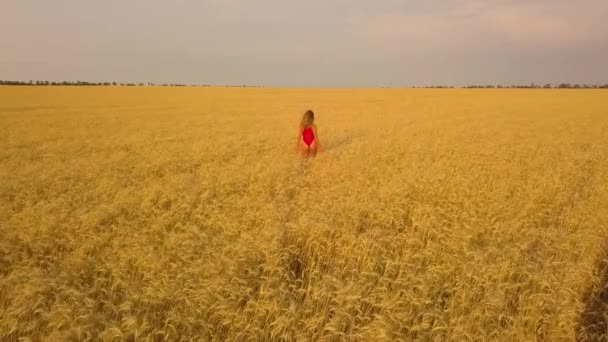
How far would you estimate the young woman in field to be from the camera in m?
9.96

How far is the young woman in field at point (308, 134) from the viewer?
9961mm

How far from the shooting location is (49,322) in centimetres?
303

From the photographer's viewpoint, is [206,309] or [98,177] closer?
[206,309]

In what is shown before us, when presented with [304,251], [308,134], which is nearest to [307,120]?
[308,134]

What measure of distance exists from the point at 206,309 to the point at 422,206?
12.4ft

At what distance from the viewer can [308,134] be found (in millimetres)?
10156

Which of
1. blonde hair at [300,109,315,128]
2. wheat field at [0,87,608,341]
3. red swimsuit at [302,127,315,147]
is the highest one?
blonde hair at [300,109,315,128]

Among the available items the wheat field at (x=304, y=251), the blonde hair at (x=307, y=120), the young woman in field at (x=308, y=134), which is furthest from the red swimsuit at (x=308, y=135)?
the wheat field at (x=304, y=251)

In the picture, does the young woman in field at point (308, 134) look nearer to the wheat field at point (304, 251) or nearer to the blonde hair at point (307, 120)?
the blonde hair at point (307, 120)

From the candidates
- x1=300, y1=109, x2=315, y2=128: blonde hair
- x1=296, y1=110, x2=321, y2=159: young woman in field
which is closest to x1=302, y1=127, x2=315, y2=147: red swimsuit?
x1=296, y1=110, x2=321, y2=159: young woman in field

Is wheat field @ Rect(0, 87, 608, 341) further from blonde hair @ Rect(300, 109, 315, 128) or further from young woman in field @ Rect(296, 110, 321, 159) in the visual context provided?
blonde hair @ Rect(300, 109, 315, 128)

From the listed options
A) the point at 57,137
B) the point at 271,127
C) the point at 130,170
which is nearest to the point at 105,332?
the point at 130,170

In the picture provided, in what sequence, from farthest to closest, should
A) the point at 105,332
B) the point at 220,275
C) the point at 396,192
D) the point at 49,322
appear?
the point at 396,192 < the point at 220,275 < the point at 49,322 < the point at 105,332

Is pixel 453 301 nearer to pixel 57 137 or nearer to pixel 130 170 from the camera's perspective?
pixel 130 170
